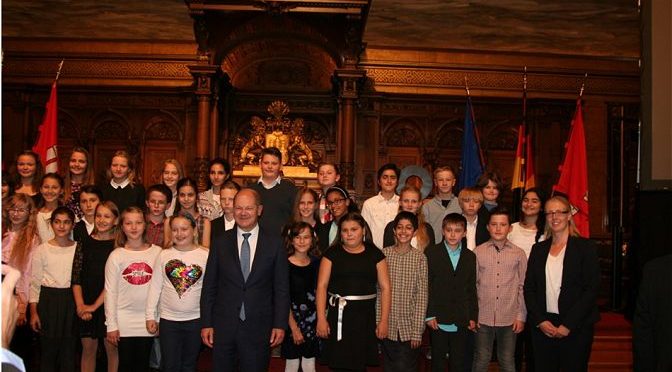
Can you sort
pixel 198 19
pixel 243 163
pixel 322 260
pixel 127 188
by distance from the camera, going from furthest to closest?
pixel 243 163 → pixel 198 19 → pixel 127 188 → pixel 322 260

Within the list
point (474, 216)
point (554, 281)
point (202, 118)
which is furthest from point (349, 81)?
point (554, 281)

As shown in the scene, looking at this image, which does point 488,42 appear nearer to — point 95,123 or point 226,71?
point 226,71

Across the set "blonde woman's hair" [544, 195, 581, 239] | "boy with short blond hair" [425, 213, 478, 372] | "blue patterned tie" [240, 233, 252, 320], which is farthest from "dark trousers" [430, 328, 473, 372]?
"blue patterned tie" [240, 233, 252, 320]

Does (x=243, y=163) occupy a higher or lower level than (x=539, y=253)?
higher

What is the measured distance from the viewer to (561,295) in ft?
13.8

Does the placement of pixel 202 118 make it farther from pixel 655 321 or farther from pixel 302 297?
pixel 655 321

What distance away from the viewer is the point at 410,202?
479 centimetres

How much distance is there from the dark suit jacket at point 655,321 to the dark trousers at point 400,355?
171 cm

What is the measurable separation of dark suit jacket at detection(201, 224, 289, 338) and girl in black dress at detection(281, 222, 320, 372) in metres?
0.37

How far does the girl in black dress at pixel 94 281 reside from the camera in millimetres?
4309

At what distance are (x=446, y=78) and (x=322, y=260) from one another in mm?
7111

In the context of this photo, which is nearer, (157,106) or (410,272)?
(410,272)

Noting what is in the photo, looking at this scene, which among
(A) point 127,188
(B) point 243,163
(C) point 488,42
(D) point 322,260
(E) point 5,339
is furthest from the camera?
(C) point 488,42

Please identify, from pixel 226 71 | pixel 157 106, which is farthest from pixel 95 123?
pixel 226 71
